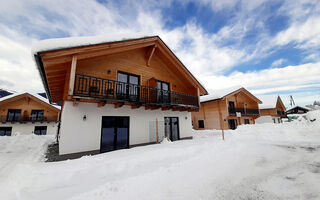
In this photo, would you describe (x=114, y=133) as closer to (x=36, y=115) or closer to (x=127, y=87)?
(x=127, y=87)

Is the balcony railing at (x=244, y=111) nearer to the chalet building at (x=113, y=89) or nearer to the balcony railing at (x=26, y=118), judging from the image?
the chalet building at (x=113, y=89)

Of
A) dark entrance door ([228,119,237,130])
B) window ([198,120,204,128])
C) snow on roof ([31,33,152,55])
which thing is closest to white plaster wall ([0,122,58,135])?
snow on roof ([31,33,152,55])

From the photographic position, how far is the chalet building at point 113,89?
6262 millimetres

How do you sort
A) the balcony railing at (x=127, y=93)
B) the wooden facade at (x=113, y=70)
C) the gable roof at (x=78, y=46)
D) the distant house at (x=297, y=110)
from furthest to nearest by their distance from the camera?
the distant house at (x=297, y=110)
the balcony railing at (x=127, y=93)
the wooden facade at (x=113, y=70)
the gable roof at (x=78, y=46)

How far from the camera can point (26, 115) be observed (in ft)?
63.2

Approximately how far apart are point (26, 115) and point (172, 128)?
23.5 metres

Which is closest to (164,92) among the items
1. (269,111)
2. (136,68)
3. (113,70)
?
(136,68)

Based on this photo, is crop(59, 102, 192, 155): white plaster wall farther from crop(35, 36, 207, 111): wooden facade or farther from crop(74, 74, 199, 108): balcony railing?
crop(74, 74, 199, 108): balcony railing

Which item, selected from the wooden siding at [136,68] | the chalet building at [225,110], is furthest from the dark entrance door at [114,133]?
the chalet building at [225,110]

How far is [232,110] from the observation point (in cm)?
2025

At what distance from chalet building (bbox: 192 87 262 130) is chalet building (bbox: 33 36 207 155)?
867 cm

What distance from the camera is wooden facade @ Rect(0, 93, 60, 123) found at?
18328 mm

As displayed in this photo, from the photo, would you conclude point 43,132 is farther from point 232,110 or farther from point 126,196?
point 232,110

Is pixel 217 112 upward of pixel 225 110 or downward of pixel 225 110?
downward
